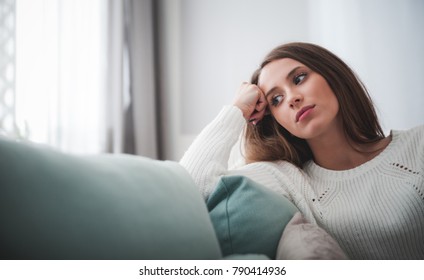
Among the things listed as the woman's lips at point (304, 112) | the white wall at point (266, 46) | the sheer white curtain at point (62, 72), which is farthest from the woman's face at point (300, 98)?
the sheer white curtain at point (62, 72)

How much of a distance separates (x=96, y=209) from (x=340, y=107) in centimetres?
77

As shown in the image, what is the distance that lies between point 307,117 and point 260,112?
173 mm

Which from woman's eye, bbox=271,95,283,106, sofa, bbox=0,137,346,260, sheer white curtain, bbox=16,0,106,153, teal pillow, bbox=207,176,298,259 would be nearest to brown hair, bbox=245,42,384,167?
woman's eye, bbox=271,95,283,106

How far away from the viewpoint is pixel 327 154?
0.97 meters

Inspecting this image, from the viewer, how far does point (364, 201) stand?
2.60 feet

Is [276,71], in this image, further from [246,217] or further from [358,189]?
[246,217]

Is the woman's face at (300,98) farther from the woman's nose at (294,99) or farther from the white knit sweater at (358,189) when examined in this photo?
the white knit sweater at (358,189)

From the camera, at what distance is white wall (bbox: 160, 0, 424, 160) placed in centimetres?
158

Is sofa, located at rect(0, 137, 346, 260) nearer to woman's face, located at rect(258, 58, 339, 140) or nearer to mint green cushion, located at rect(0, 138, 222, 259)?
mint green cushion, located at rect(0, 138, 222, 259)

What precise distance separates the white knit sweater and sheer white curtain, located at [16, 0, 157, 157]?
4.31 feet

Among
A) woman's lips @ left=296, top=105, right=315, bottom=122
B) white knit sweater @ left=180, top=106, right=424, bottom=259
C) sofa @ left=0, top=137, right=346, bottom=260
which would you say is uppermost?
woman's lips @ left=296, top=105, right=315, bottom=122

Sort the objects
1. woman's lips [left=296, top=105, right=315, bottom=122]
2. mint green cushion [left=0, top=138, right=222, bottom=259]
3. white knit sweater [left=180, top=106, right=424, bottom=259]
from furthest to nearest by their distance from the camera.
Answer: woman's lips [left=296, top=105, right=315, bottom=122] → white knit sweater [left=180, top=106, right=424, bottom=259] → mint green cushion [left=0, top=138, right=222, bottom=259]

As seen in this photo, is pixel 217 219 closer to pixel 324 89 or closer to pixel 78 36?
pixel 324 89

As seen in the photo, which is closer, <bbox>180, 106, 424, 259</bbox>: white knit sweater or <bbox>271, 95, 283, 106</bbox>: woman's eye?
<bbox>180, 106, 424, 259</bbox>: white knit sweater
